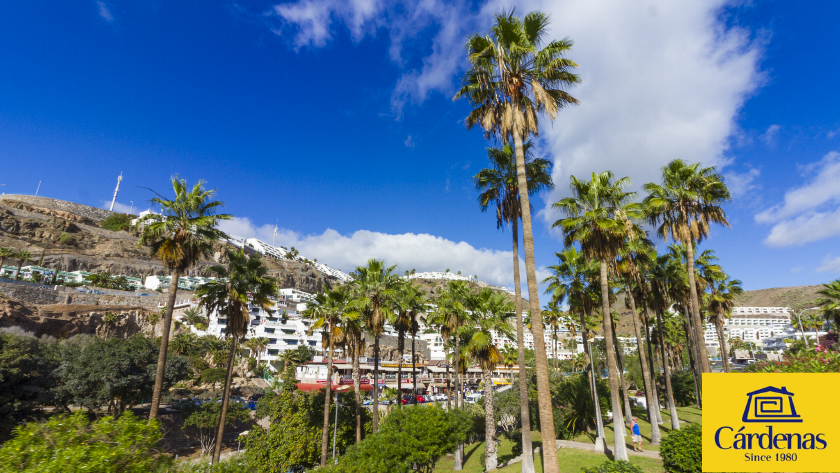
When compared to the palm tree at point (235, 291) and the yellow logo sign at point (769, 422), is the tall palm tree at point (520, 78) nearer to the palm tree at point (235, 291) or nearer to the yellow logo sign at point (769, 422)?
the yellow logo sign at point (769, 422)

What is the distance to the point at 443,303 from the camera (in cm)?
2745

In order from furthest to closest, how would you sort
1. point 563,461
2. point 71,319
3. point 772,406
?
point 71,319, point 563,461, point 772,406

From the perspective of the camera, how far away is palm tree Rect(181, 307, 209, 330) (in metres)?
86.1

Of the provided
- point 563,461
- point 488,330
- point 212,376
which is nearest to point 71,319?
point 212,376

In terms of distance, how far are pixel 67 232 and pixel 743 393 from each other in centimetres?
18073

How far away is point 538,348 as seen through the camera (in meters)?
11.0

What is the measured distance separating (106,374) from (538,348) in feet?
135

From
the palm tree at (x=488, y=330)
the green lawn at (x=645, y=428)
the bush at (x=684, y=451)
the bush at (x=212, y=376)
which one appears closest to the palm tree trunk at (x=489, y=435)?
the palm tree at (x=488, y=330)

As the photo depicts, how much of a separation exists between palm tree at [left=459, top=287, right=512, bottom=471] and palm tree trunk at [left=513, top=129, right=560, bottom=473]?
850cm

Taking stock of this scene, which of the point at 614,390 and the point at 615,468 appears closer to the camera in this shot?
the point at 615,468

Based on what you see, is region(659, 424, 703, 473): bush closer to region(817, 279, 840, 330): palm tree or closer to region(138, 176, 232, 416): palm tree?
region(138, 176, 232, 416): palm tree

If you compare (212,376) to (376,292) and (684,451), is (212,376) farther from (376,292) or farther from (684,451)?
(684,451)

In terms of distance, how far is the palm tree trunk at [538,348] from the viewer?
32.4 feet

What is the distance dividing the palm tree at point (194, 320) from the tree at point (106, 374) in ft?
159
